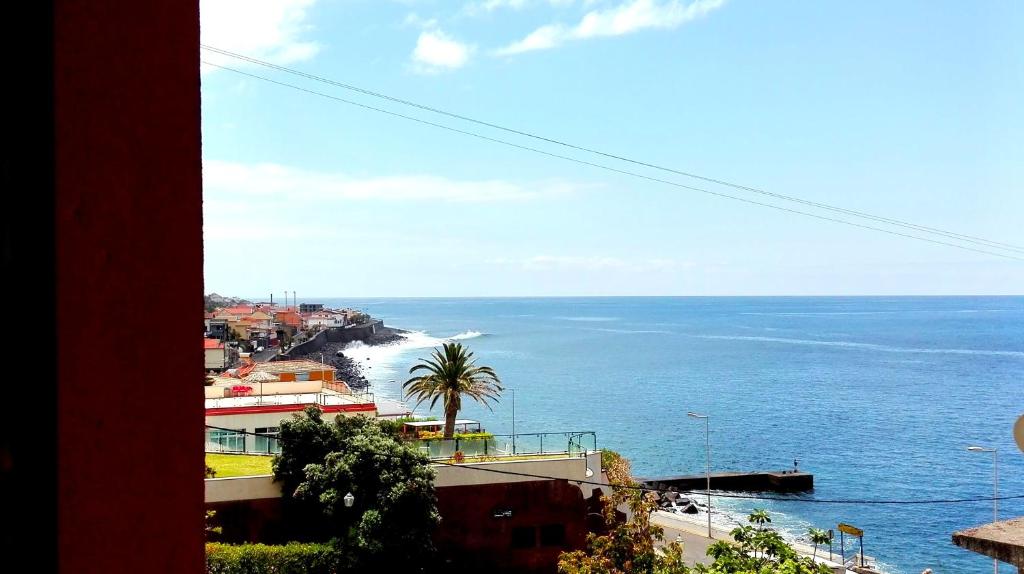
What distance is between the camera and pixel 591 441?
26.1 metres

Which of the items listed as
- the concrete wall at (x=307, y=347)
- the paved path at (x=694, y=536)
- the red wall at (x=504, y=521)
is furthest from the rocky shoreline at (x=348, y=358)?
the red wall at (x=504, y=521)

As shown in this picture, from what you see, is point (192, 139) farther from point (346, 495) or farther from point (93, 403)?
point (346, 495)

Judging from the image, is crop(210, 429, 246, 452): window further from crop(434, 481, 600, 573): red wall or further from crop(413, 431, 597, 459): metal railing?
crop(434, 481, 600, 573): red wall

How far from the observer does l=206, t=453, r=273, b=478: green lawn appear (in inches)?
903

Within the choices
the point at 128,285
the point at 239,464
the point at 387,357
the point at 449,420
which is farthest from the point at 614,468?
the point at 387,357

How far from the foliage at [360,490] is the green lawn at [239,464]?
0.93 m

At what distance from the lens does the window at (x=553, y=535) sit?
2520 centimetres

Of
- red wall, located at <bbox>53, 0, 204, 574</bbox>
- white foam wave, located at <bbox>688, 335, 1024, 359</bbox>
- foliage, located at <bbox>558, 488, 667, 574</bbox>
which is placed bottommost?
white foam wave, located at <bbox>688, 335, 1024, 359</bbox>

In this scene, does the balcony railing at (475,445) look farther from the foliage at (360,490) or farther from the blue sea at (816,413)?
the blue sea at (816,413)

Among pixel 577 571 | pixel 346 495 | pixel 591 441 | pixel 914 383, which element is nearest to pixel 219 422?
pixel 346 495

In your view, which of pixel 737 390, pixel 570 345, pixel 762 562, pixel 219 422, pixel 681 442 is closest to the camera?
pixel 762 562

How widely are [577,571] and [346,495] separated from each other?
21.5 feet

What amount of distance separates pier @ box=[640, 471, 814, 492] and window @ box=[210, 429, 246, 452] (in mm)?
34210

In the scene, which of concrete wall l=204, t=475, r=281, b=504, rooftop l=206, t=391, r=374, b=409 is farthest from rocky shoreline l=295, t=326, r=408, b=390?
concrete wall l=204, t=475, r=281, b=504
